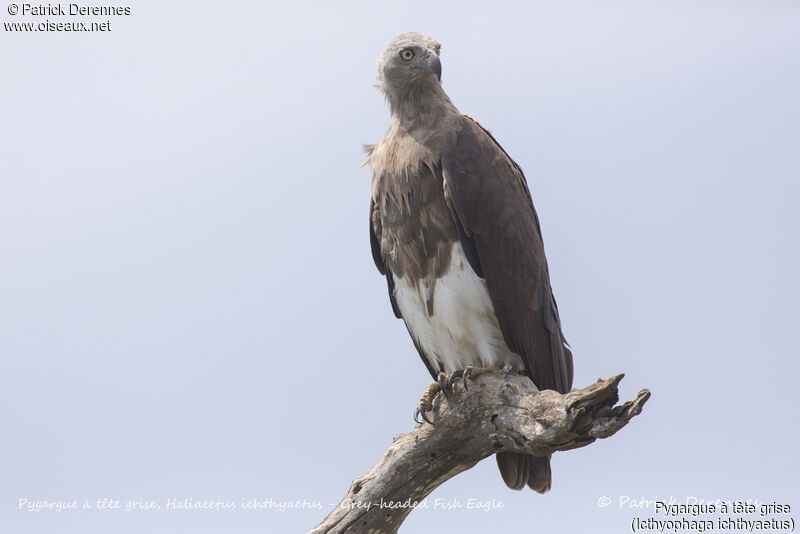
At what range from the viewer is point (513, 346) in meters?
6.23

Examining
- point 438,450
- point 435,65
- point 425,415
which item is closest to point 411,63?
point 435,65

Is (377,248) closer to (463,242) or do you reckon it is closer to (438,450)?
(463,242)

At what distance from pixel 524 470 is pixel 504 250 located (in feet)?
5.36

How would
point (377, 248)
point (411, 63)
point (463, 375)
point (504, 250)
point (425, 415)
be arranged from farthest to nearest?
point (377, 248) → point (411, 63) → point (504, 250) → point (425, 415) → point (463, 375)

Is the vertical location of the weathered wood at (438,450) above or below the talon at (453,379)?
below

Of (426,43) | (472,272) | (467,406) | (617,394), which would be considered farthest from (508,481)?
(426,43)

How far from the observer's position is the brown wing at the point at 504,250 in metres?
6.16

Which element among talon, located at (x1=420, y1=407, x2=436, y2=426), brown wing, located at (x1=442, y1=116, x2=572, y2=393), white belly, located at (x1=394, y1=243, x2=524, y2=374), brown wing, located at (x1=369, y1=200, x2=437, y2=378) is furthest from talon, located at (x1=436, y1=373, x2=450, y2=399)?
brown wing, located at (x1=369, y1=200, x2=437, y2=378)

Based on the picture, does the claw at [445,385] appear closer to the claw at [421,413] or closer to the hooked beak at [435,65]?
the claw at [421,413]

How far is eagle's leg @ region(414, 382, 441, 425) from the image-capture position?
609 centimetres

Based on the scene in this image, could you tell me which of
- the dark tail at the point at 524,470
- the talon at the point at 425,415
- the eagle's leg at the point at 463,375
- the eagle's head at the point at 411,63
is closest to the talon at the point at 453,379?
the eagle's leg at the point at 463,375

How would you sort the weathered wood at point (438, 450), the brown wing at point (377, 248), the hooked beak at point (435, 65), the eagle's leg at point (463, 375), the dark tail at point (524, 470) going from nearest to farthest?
the weathered wood at point (438, 450) → the eagle's leg at point (463, 375) → the dark tail at point (524, 470) → the hooked beak at point (435, 65) → the brown wing at point (377, 248)

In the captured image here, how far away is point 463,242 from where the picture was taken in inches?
243

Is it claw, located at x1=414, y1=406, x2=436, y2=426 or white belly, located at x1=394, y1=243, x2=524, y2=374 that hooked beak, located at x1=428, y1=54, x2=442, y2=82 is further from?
claw, located at x1=414, y1=406, x2=436, y2=426
